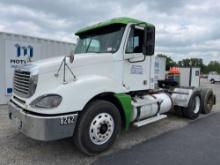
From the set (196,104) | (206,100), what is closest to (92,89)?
(196,104)

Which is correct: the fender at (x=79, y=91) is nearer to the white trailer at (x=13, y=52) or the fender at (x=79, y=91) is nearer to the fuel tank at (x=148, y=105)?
the fuel tank at (x=148, y=105)

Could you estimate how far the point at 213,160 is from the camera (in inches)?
135

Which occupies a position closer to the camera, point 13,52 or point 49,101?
point 49,101

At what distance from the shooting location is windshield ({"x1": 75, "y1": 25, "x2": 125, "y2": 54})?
4.00 m

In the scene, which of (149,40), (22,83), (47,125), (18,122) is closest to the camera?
(47,125)

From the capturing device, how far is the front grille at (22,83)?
10.6 feet

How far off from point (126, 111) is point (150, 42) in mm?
1548

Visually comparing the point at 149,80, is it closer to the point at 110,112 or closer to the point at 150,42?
the point at 150,42

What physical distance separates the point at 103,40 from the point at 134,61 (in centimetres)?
83

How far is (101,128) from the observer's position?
349 centimetres

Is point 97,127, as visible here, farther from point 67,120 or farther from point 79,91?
point 79,91

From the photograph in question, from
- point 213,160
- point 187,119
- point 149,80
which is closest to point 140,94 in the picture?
point 149,80

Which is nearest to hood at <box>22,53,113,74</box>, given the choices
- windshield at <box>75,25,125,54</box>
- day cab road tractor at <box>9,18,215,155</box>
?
day cab road tractor at <box>9,18,215,155</box>

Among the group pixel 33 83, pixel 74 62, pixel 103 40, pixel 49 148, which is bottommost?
pixel 49 148
